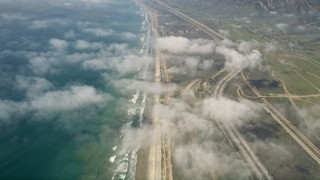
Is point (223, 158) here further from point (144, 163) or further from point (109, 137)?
point (109, 137)

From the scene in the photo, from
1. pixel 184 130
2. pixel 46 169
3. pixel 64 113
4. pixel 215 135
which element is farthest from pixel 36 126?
pixel 215 135

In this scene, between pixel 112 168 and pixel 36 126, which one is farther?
pixel 36 126

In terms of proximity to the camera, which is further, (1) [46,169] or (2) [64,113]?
(2) [64,113]

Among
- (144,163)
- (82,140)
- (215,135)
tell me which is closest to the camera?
(144,163)

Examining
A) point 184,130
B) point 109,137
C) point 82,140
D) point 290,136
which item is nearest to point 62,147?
point 82,140

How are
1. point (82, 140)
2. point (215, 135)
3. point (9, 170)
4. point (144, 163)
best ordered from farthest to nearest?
point (215, 135) → point (82, 140) → point (144, 163) → point (9, 170)

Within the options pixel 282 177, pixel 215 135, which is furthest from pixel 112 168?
pixel 282 177

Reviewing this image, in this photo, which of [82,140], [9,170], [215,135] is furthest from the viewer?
[215,135]

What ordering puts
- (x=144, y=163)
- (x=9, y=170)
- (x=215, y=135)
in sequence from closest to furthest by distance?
(x=9, y=170) → (x=144, y=163) → (x=215, y=135)

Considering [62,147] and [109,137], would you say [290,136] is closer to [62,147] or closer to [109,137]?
[109,137]
